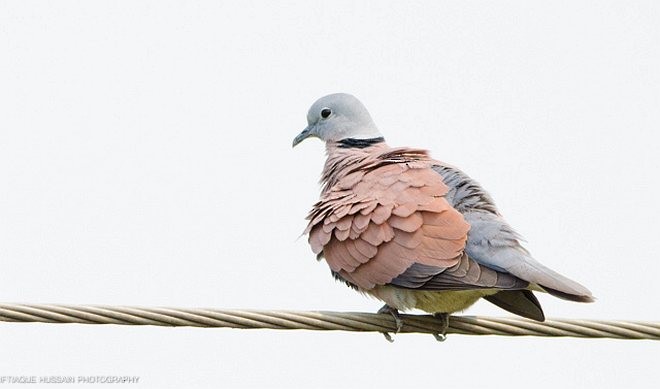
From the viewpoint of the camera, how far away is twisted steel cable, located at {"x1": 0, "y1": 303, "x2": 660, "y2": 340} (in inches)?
160

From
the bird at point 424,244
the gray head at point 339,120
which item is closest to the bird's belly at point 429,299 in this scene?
the bird at point 424,244

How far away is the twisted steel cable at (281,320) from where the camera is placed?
4074mm

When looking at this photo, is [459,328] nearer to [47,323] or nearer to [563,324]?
[563,324]

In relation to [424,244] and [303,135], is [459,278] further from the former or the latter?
[303,135]

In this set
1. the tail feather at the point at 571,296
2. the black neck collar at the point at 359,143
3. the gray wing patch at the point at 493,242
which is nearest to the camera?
the tail feather at the point at 571,296

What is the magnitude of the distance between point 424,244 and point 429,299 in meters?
0.30

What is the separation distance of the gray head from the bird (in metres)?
1.15

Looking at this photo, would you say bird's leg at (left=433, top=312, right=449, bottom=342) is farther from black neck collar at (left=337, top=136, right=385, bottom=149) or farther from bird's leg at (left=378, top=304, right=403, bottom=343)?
black neck collar at (left=337, top=136, right=385, bottom=149)

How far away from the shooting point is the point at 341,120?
7.17m

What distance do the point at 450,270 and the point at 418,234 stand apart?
0.27 m

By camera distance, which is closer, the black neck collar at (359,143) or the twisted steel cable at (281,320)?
the twisted steel cable at (281,320)

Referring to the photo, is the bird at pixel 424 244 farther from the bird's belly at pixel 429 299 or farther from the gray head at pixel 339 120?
the gray head at pixel 339 120

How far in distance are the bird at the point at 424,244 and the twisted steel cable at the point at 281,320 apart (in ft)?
0.52

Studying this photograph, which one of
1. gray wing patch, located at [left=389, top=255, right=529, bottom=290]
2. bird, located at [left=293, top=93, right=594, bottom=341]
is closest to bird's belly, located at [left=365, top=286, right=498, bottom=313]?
bird, located at [left=293, top=93, right=594, bottom=341]
